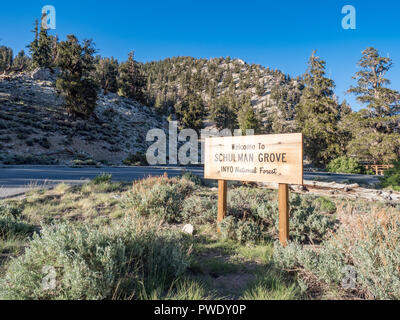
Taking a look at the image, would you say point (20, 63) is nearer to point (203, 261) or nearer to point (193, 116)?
point (193, 116)

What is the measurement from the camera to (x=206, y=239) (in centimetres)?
438

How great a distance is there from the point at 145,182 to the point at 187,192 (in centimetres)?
151

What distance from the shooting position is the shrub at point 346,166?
22.4 m

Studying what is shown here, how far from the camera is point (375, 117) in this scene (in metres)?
23.3

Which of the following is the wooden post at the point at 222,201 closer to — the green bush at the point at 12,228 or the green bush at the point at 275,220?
the green bush at the point at 275,220

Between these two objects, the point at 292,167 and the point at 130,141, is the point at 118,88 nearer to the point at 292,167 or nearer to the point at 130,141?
the point at 130,141

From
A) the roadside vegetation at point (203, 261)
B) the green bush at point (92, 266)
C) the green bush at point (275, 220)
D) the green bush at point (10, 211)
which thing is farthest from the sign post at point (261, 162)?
the green bush at point (10, 211)

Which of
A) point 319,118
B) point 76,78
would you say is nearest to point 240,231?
point 319,118

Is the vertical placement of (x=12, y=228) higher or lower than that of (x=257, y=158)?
lower

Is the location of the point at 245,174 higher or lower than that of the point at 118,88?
lower

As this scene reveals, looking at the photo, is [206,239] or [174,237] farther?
[206,239]

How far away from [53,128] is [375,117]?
37.0 m

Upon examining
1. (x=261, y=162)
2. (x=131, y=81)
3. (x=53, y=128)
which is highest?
(x=131, y=81)

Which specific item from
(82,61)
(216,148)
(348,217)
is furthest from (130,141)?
(348,217)
